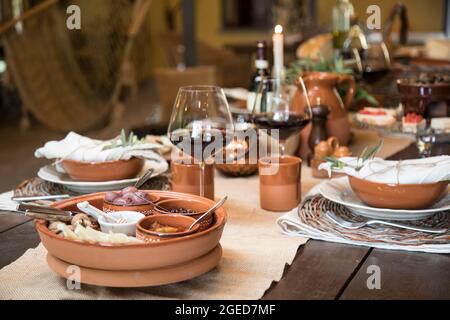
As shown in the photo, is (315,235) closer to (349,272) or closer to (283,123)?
(349,272)

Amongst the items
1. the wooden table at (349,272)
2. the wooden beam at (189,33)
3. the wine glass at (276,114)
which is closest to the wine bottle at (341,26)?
the wine glass at (276,114)

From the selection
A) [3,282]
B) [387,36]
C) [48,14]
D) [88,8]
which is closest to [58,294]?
[3,282]

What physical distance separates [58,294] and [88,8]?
4671mm

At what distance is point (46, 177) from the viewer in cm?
141

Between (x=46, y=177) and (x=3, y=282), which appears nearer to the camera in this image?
(x=3, y=282)

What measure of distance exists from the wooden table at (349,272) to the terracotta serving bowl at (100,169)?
9.4 inches

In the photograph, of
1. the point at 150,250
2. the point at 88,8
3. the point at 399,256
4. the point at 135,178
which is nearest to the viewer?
the point at 150,250

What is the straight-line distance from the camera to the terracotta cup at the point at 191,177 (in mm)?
1312

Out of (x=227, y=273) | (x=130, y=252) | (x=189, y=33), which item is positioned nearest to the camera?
(x=130, y=252)

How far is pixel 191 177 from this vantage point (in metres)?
1.32

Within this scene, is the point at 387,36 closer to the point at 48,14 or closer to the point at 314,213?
the point at 314,213

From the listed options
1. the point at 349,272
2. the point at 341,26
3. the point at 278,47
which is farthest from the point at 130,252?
the point at 341,26

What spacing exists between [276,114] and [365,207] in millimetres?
410

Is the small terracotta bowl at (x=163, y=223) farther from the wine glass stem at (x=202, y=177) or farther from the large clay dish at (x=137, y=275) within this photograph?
the wine glass stem at (x=202, y=177)
